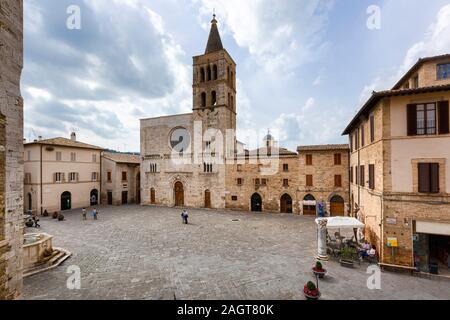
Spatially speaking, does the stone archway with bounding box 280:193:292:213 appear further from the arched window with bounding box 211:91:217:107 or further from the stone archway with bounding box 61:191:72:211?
the stone archway with bounding box 61:191:72:211

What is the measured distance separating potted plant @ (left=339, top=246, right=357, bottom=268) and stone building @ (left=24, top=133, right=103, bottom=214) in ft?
100

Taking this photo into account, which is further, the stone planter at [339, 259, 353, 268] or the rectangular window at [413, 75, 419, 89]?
the rectangular window at [413, 75, 419, 89]

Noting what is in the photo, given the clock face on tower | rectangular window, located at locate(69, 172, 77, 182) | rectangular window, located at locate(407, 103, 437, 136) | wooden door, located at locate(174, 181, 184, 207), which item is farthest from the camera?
wooden door, located at locate(174, 181, 184, 207)

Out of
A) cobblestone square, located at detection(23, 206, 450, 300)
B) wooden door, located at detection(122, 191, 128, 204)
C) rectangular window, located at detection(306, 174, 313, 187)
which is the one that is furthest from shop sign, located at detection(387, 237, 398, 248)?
wooden door, located at detection(122, 191, 128, 204)

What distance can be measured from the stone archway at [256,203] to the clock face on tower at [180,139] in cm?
1147

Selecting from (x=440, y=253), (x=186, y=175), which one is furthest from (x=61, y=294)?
(x=186, y=175)

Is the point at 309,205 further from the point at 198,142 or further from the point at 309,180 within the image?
the point at 198,142

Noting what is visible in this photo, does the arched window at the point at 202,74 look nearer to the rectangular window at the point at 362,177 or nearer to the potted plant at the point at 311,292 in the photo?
the rectangular window at the point at 362,177

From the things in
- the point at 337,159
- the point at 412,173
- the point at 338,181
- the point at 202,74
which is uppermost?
the point at 202,74

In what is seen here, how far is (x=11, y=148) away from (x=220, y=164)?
2128cm

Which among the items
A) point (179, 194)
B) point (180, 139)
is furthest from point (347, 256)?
point (180, 139)

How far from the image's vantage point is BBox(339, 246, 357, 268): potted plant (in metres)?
10.6

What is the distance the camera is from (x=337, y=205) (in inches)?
878
